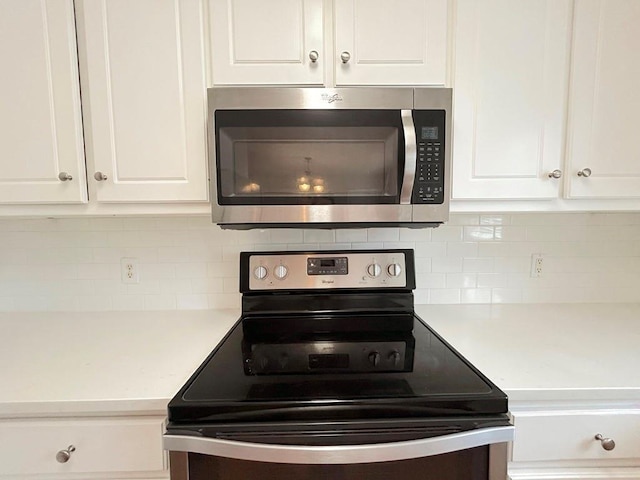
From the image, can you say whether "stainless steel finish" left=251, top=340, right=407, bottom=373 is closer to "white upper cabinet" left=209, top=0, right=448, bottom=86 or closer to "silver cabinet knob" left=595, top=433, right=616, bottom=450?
"silver cabinet knob" left=595, top=433, right=616, bottom=450

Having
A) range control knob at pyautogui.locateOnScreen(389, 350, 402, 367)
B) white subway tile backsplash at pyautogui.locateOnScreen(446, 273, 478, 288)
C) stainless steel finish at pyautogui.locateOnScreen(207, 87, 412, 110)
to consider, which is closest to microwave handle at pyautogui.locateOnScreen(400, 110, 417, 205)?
stainless steel finish at pyautogui.locateOnScreen(207, 87, 412, 110)

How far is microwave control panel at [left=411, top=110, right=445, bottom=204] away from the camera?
114cm

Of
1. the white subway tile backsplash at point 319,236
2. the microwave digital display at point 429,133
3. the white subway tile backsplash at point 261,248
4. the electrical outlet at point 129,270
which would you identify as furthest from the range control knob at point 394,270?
the electrical outlet at point 129,270

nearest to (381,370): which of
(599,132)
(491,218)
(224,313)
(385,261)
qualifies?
(385,261)

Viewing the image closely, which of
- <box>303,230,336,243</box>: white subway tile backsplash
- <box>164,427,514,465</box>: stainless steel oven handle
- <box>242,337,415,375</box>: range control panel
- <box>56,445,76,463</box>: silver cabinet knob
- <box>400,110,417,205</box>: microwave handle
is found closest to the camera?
<box>164,427,514,465</box>: stainless steel oven handle

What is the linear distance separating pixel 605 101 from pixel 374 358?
1083 millimetres

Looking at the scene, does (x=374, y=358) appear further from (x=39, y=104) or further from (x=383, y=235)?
(x=39, y=104)

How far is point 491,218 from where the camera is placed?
1566mm

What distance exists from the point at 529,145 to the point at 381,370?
0.85 meters

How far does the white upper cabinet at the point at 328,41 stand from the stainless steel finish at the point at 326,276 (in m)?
0.59

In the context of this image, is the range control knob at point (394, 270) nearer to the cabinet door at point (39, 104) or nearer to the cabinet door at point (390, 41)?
the cabinet door at point (390, 41)

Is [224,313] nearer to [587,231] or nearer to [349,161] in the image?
[349,161]

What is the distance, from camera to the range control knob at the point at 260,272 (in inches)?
55.1

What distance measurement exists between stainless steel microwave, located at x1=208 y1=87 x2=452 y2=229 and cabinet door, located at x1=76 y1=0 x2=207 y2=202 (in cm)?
13
